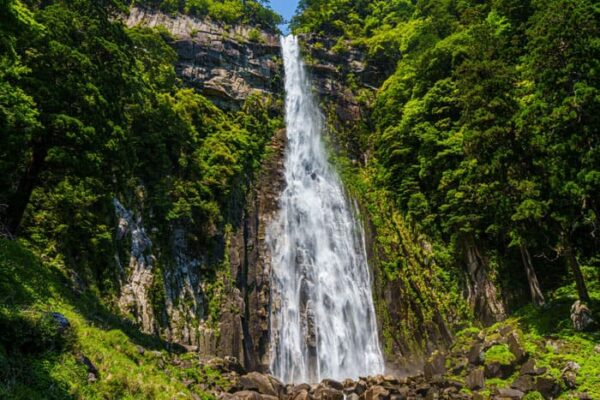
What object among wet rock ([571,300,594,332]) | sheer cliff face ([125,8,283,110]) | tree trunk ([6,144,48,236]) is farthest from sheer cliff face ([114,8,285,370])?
wet rock ([571,300,594,332])

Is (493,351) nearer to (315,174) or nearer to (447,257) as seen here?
(447,257)

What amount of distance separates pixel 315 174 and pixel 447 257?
11.9 meters

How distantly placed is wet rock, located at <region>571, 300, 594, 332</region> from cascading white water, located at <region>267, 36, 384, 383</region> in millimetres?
10083

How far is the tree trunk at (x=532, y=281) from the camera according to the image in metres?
19.5

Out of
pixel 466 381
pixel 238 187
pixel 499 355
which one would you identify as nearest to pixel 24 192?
pixel 238 187

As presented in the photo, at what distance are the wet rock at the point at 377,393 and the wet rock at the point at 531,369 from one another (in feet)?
16.0

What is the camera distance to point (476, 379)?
15.4 m

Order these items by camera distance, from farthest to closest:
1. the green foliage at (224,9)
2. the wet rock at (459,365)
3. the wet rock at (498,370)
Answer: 1. the green foliage at (224,9)
2. the wet rock at (459,365)
3. the wet rock at (498,370)

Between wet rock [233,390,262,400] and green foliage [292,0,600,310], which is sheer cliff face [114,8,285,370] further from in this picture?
green foliage [292,0,600,310]

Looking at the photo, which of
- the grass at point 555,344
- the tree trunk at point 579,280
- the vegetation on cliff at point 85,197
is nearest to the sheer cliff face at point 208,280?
the vegetation on cliff at point 85,197

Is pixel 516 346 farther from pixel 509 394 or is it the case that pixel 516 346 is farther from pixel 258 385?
pixel 258 385

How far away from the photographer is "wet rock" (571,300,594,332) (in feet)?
50.3

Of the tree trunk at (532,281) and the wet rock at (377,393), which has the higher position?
the tree trunk at (532,281)

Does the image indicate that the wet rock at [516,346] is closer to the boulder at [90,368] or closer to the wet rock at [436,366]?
the wet rock at [436,366]
